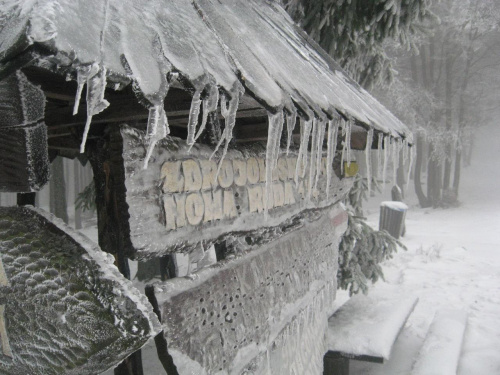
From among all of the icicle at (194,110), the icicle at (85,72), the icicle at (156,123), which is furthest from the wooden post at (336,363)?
the icicle at (85,72)

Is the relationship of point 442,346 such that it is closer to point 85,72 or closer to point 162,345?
point 162,345

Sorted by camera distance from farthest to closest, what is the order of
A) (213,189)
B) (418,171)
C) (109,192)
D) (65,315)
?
(418,171) → (213,189) → (109,192) → (65,315)

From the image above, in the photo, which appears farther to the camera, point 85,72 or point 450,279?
point 450,279

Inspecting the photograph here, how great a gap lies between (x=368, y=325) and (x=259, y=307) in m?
2.64

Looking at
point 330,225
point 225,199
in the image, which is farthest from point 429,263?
point 225,199

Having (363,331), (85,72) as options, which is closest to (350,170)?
(363,331)

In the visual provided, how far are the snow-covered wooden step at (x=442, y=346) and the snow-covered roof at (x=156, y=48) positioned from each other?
368 centimetres

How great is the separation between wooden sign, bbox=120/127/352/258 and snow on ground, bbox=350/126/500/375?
10.9ft

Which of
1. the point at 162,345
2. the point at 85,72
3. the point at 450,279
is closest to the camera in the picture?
the point at 85,72

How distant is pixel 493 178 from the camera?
25297mm

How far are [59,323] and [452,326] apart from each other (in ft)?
18.1

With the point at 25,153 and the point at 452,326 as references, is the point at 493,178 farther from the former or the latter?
the point at 25,153

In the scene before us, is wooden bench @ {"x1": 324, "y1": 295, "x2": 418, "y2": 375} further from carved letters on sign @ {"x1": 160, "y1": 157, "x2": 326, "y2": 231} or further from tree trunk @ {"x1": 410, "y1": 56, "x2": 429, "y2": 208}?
tree trunk @ {"x1": 410, "y1": 56, "x2": 429, "y2": 208}

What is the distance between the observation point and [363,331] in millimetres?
4621
